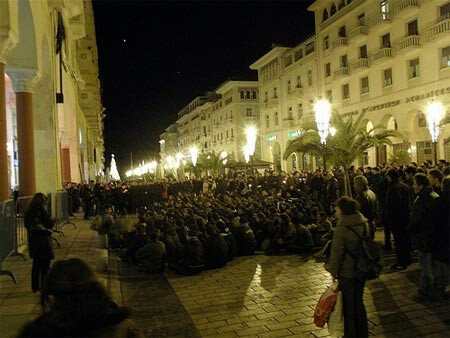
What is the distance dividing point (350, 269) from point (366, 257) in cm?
22

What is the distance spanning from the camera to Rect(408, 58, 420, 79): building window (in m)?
27.9

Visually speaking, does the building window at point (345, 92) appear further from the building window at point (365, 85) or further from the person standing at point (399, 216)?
the person standing at point (399, 216)

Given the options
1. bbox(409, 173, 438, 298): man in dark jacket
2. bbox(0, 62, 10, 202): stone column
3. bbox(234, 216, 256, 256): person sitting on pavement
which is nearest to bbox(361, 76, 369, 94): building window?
bbox(234, 216, 256, 256): person sitting on pavement

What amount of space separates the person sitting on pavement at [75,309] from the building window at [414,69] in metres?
29.6

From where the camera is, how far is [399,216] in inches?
327

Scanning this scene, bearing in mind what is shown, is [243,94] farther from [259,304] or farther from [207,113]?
[259,304]

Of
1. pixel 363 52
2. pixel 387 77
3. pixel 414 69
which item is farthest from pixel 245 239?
pixel 363 52

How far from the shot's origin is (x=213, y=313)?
661 cm

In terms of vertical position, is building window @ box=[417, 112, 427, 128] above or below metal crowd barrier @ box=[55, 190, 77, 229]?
above

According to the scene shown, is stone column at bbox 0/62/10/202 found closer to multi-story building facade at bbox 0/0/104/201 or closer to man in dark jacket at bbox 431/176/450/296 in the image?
multi-story building facade at bbox 0/0/104/201

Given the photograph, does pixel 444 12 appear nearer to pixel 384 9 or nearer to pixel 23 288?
pixel 384 9

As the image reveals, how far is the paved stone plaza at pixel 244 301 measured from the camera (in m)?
5.75

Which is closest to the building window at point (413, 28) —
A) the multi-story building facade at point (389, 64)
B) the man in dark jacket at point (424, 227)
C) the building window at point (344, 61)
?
the multi-story building facade at point (389, 64)

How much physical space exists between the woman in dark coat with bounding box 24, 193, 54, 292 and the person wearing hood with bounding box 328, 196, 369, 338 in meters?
4.67
